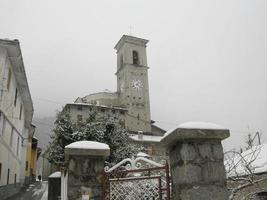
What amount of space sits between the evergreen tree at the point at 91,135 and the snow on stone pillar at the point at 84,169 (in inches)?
455

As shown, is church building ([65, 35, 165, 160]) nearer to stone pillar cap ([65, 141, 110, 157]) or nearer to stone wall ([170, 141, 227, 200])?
stone pillar cap ([65, 141, 110, 157])

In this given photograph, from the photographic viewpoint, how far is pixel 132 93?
4659 cm

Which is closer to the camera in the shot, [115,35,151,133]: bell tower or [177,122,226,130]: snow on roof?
[177,122,226,130]: snow on roof

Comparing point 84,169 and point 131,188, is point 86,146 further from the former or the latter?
point 131,188

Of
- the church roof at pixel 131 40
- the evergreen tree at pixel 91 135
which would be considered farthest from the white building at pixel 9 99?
the church roof at pixel 131 40

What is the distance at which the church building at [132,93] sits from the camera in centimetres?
4516

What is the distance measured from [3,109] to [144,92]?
3554 cm

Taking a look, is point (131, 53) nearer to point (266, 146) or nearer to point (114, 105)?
point (114, 105)

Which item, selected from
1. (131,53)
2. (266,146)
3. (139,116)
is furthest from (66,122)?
(131,53)

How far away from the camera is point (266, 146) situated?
14016 millimetres

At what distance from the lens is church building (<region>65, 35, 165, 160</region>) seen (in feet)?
148

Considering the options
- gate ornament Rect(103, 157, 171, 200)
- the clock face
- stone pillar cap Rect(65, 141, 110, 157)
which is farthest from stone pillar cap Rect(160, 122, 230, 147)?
the clock face

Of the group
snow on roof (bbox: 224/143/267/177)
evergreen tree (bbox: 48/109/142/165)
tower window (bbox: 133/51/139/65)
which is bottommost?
snow on roof (bbox: 224/143/267/177)

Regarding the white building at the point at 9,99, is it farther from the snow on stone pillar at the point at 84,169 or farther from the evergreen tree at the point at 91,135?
the snow on stone pillar at the point at 84,169
